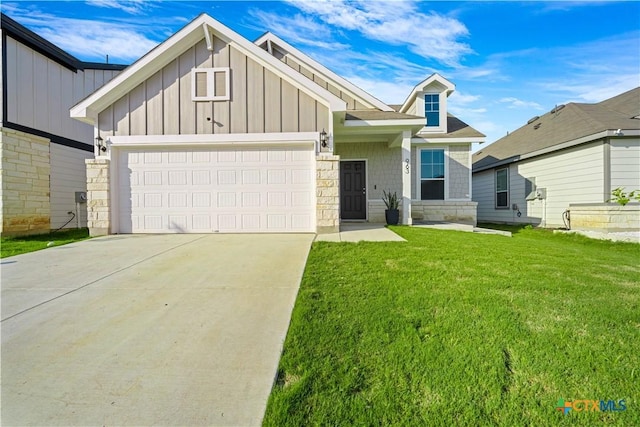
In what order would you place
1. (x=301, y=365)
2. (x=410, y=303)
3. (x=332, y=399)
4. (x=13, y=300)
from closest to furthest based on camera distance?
(x=332, y=399)
(x=301, y=365)
(x=410, y=303)
(x=13, y=300)

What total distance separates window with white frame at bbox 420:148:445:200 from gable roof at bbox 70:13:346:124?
5.27 m

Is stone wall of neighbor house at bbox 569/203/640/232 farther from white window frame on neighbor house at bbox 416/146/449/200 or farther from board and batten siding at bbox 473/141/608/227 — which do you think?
white window frame on neighbor house at bbox 416/146/449/200

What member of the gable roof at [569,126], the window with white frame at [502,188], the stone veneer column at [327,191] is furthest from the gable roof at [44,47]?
the window with white frame at [502,188]

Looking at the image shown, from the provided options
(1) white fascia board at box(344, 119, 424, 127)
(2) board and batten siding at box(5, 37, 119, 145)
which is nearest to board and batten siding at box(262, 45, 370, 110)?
(1) white fascia board at box(344, 119, 424, 127)

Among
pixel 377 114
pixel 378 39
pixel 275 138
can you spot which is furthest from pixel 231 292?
pixel 378 39

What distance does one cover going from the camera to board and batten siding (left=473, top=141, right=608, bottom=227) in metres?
9.77

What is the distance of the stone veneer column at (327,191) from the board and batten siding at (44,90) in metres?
8.62

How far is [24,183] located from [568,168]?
17.4 metres

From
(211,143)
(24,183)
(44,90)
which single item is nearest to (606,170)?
(211,143)

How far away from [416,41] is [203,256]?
842 cm

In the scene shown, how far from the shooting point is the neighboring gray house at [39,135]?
8023 mm

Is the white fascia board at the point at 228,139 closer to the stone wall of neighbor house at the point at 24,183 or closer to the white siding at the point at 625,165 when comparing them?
the stone wall of neighbor house at the point at 24,183

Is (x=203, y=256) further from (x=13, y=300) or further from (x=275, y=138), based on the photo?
(x=275, y=138)

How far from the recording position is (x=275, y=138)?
730 cm
